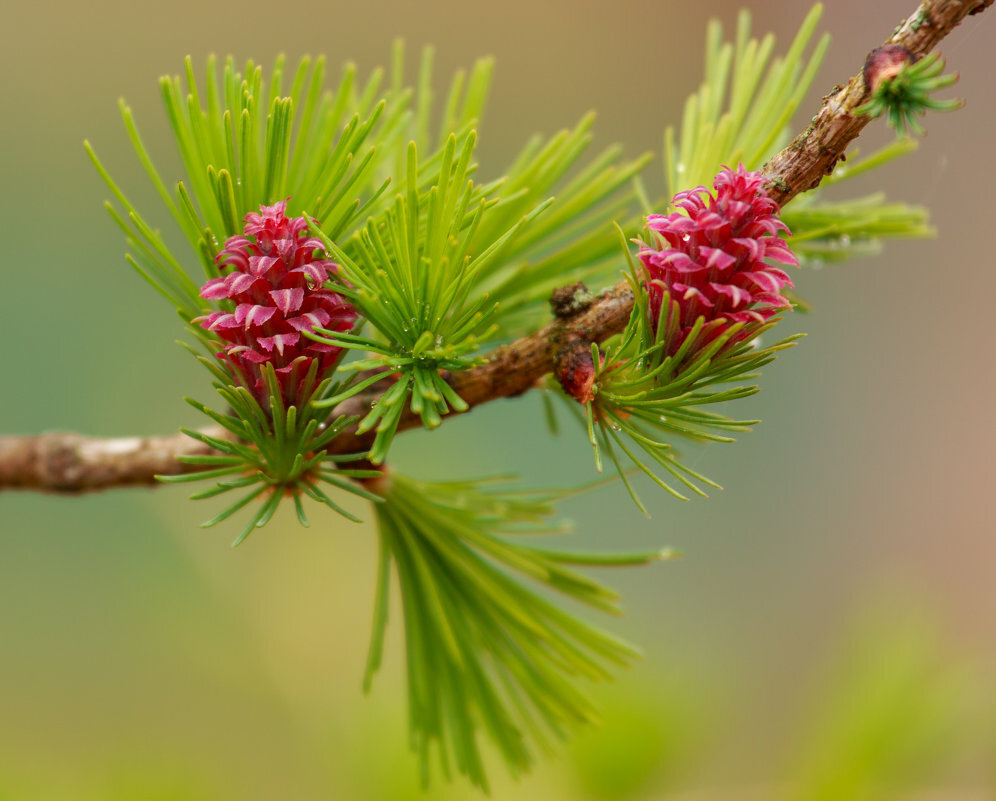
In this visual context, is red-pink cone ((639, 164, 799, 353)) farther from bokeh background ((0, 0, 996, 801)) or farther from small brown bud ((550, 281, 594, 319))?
bokeh background ((0, 0, 996, 801))

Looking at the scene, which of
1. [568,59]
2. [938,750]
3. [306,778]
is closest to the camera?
[938,750]

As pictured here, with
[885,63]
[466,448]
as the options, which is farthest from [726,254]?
[466,448]

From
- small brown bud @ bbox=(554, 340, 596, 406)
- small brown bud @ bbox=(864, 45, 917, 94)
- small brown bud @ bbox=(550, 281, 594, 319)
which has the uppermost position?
small brown bud @ bbox=(864, 45, 917, 94)

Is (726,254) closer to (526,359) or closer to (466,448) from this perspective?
(526,359)

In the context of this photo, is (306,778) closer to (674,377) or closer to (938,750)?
(938,750)

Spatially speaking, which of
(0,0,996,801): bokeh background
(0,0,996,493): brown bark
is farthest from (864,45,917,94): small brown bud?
(0,0,996,801): bokeh background

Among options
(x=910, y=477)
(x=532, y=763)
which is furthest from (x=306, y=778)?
(x=910, y=477)

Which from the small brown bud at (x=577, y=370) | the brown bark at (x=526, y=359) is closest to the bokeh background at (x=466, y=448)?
the brown bark at (x=526, y=359)

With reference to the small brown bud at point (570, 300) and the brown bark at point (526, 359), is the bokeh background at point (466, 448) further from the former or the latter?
the small brown bud at point (570, 300)
